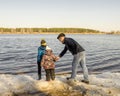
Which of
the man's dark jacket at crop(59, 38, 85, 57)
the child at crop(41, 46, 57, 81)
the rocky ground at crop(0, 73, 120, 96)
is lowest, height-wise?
the rocky ground at crop(0, 73, 120, 96)

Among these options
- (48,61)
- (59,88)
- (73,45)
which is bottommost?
(59,88)

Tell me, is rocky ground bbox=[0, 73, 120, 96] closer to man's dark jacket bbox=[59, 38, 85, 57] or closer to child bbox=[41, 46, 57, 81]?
child bbox=[41, 46, 57, 81]

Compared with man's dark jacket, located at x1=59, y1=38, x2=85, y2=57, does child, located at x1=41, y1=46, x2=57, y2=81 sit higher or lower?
lower

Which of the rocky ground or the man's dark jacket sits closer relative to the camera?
the rocky ground

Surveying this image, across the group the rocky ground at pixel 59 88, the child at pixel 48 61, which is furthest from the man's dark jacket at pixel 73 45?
the rocky ground at pixel 59 88

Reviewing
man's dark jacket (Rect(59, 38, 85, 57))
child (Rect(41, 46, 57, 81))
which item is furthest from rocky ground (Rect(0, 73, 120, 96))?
man's dark jacket (Rect(59, 38, 85, 57))

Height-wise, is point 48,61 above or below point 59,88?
above

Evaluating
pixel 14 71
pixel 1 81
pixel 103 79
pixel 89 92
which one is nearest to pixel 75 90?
pixel 89 92

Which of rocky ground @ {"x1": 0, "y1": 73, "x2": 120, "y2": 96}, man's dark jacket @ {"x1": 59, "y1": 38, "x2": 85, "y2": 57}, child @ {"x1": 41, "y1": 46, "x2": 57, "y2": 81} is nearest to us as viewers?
rocky ground @ {"x1": 0, "y1": 73, "x2": 120, "y2": 96}

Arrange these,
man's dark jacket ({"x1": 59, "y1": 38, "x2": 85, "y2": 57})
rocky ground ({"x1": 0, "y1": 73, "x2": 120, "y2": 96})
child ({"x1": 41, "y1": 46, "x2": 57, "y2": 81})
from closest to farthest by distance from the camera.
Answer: rocky ground ({"x1": 0, "y1": 73, "x2": 120, "y2": 96})
man's dark jacket ({"x1": 59, "y1": 38, "x2": 85, "y2": 57})
child ({"x1": 41, "y1": 46, "x2": 57, "y2": 81})

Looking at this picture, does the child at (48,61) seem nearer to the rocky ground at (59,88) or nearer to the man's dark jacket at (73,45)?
the rocky ground at (59,88)

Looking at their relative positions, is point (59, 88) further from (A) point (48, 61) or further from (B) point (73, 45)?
(B) point (73, 45)

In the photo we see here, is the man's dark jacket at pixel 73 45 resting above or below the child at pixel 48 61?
above

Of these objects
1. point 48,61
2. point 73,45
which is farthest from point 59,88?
point 73,45
